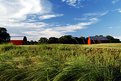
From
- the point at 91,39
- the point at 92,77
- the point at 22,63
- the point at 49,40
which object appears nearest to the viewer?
the point at 92,77

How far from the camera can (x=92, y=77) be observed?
13.0ft

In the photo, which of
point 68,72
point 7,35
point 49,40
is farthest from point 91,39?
point 68,72

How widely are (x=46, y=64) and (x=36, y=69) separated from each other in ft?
0.58

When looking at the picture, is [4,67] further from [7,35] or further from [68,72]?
[7,35]

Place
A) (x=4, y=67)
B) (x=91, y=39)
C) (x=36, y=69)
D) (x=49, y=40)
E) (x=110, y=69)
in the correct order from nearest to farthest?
(x=110, y=69)
(x=36, y=69)
(x=4, y=67)
(x=49, y=40)
(x=91, y=39)

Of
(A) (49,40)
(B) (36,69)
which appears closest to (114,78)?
(B) (36,69)

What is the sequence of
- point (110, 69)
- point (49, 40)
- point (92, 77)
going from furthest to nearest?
point (49, 40) < point (110, 69) < point (92, 77)

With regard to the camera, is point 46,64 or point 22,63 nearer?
point 46,64

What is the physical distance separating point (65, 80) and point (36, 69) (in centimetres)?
61

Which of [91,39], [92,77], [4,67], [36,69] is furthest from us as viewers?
[91,39]

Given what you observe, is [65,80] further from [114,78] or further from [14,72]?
[14,72]

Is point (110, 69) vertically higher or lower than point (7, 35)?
lower

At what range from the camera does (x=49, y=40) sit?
50.2 ft

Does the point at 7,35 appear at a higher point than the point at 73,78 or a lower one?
higher
